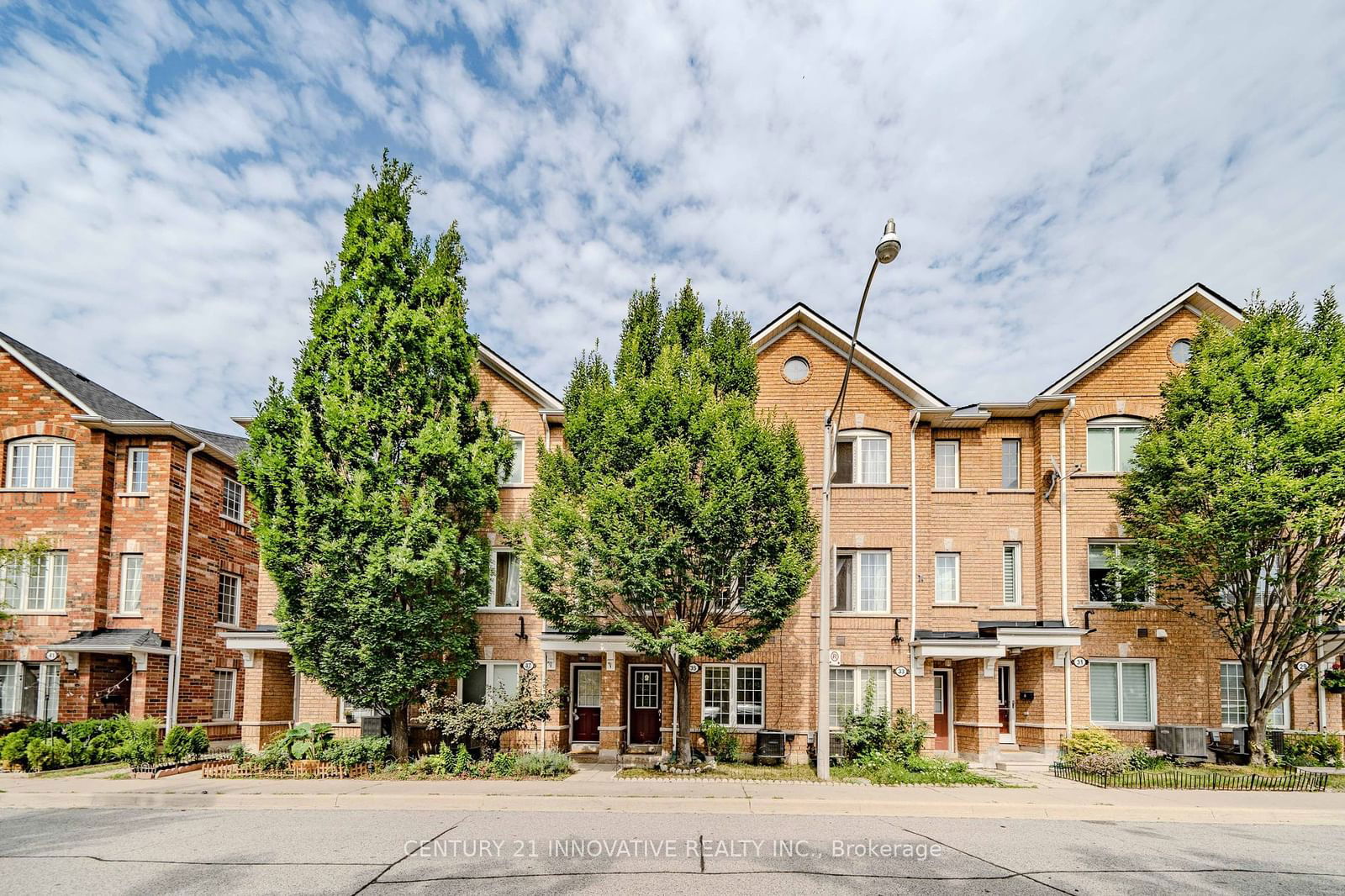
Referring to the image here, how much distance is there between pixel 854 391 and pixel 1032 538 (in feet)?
20.6

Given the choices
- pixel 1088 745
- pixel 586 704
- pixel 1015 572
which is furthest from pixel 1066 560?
pixel 586 704

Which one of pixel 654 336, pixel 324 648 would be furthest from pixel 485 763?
pixel 654 336

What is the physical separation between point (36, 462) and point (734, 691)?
20.6 m

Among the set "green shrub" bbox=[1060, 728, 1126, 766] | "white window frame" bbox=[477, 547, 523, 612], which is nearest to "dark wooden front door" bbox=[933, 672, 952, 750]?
"green shrub" bbox=[1060, 728, 1126, 766]

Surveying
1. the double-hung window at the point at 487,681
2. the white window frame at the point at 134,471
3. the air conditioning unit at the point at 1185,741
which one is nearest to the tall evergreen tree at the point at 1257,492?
the air conditioning unit at the point at 1185,741

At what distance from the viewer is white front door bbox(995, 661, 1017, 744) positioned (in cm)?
2048

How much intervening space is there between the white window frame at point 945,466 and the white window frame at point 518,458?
11308 millimetres

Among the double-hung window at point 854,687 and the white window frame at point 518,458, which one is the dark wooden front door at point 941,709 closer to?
the double-hung window at point 854,687

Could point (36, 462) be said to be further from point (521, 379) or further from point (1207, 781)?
point (1207, 781)

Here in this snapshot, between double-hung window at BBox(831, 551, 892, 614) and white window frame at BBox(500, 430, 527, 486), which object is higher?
white window frame at BBox(500, 430, 527, 486)

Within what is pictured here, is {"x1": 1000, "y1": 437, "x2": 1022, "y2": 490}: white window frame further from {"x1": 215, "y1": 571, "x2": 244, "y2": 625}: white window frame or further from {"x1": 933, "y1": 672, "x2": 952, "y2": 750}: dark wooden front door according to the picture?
{"x1": 215, "y1": 571, "x2": 244, "y2": 625}: white window frame

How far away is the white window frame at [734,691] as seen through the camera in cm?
1931

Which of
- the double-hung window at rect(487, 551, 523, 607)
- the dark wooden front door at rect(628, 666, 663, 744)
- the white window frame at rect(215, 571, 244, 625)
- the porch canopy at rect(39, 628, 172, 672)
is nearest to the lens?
the porch canopy at rect(39, 628, 172, 672)

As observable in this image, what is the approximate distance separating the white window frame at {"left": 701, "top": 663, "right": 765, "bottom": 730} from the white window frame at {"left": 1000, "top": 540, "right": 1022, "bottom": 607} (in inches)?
276
